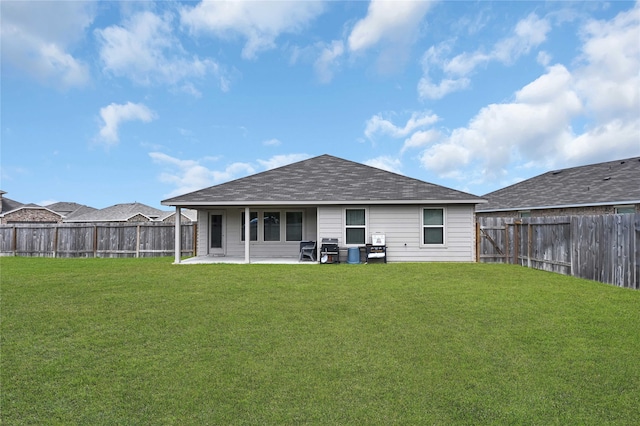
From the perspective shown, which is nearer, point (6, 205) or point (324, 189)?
point (324, 189)

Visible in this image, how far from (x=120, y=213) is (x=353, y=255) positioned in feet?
122

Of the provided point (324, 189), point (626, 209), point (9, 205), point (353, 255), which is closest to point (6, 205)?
point (9, 205)

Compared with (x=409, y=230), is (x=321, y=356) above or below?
below

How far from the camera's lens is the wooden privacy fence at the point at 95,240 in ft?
62.5

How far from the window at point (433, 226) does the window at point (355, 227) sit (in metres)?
2.33

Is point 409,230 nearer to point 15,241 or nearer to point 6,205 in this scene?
point 15,241

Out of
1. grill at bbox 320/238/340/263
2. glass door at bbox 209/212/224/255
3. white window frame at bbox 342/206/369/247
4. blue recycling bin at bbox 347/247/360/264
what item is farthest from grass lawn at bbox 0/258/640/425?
glass door at bbox 209/212/224/255

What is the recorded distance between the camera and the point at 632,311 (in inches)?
283

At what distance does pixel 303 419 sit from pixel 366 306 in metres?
4.18

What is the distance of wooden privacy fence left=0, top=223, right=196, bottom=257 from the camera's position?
19.1 metres

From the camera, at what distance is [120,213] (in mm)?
43656

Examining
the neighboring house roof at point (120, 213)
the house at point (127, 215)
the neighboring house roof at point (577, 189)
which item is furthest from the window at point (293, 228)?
the neighboring house roof at point (120, 213)

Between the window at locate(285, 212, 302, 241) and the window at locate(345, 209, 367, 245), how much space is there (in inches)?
102

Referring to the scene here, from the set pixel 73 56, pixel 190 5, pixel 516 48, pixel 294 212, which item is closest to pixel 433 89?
pixel 516 48
